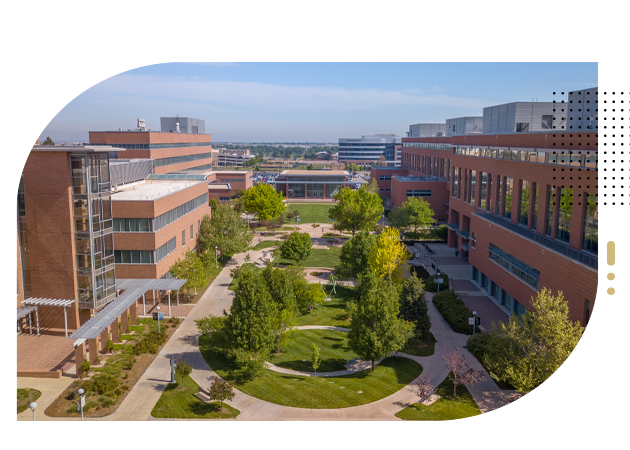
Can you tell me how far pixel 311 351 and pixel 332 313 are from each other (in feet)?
19.1

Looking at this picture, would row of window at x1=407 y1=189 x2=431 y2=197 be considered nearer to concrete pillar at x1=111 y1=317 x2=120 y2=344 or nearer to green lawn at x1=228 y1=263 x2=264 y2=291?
green lawn at x1=228 y1=263 x2=264 y2=291

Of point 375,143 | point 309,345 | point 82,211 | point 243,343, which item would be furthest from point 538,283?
point 375,143

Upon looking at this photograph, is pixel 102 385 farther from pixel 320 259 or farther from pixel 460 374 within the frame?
pixel 320 259

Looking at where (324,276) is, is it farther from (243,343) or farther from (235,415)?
(235,415)

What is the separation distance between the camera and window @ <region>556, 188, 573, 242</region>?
2353cm

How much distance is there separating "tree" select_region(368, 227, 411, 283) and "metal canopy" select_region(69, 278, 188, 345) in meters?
12.2

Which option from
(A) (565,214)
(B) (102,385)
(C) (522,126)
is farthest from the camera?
(C) (522,126)

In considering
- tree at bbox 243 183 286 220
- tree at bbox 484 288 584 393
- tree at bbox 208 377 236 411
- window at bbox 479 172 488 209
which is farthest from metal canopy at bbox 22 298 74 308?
tree at bbox 243 183 286 220

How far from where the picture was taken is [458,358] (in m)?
20.7

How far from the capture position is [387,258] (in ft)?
98.7

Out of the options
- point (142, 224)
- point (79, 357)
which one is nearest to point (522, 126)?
point (142, 224)

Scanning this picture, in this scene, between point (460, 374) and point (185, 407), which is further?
point (460, 374)

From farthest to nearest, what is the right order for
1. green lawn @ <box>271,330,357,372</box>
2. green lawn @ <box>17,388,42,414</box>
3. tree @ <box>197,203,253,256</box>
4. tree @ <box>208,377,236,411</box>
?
tree @ <box>197,203,253,256</box>
green lawn @ <box>271,330,357,372</box>
tree @ <box>208,377,236,411</box>
green lawn @ <box>17,388,42,414</box>

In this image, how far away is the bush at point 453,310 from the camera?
26.4 metres
